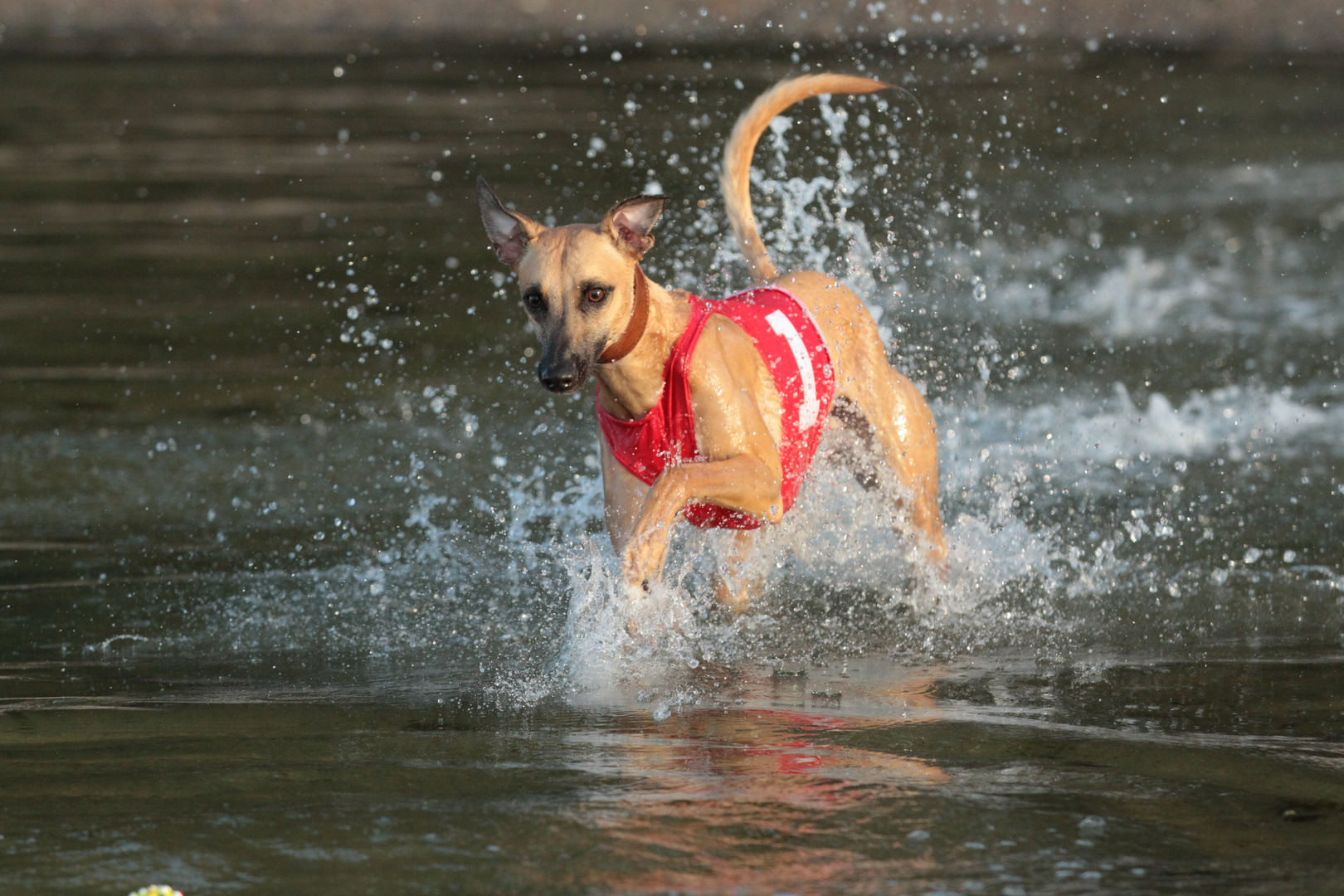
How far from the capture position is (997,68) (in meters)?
21.5

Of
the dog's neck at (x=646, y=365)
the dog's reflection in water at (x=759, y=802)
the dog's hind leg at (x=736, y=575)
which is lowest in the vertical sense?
the dog's reflection in water at (x=759, y=802)

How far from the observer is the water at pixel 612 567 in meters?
3.57

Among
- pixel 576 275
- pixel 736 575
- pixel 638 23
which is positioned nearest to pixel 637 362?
pixel 576 275

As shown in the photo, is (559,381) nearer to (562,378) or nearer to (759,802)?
(562,378)

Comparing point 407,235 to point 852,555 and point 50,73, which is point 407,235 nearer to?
point 852,555

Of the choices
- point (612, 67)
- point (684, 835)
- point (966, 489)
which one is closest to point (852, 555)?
point (966, 489)

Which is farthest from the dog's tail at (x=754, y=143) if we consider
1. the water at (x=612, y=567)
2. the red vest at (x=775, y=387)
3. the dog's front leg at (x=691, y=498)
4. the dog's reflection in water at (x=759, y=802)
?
the dog's reflection in water at (x=759, y=802)

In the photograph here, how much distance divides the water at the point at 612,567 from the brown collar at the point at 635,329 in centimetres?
71

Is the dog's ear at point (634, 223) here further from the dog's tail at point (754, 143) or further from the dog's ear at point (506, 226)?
the dog's tail at point (754, 143)

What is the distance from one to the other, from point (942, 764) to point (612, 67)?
18.5 metres

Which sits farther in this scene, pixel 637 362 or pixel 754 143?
pixel 754 143

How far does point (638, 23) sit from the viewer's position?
2452 centimetres

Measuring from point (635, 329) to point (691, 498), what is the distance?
536mm

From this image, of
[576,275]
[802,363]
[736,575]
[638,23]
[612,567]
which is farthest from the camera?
[638,23]
